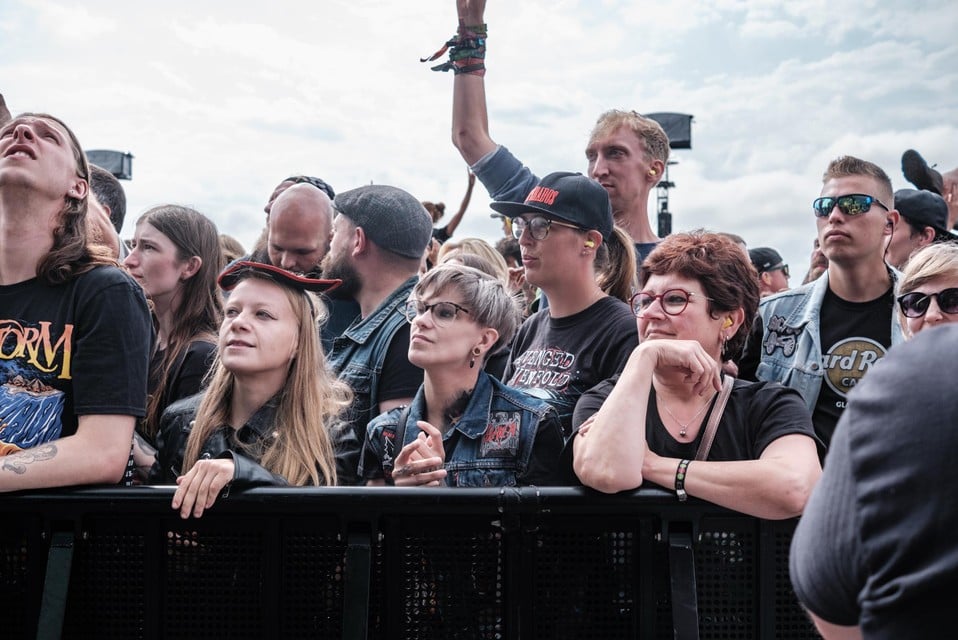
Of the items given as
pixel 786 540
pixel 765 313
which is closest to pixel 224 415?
pixel 786 540

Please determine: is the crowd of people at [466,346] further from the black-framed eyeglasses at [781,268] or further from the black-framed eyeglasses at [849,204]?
the black-framed eyeglasses at [781,268]

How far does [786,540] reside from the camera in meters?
2.20

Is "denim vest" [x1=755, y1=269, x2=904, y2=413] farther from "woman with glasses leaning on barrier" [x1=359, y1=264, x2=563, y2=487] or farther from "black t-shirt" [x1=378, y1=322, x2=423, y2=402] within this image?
"black t-shirt" [x1=378, y1=322, x2=423, y2=402]

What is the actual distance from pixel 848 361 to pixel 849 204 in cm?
71

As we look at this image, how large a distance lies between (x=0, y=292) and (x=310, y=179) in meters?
2.43

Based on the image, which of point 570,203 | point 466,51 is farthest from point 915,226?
point 466,51

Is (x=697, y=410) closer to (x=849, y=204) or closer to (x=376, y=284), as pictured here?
(x=849, y=204)

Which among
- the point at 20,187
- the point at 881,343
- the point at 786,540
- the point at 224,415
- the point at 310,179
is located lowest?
the point at 786,540

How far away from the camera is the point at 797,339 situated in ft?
11.9

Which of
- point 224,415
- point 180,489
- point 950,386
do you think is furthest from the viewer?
point 224,415

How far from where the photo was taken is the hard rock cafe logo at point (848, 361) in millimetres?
3480

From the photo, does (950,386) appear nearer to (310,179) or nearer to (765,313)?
(765,313)

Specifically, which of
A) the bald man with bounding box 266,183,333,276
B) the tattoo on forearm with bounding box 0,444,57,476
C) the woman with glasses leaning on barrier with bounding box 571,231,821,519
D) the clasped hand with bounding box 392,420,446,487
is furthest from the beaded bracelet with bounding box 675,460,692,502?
the bald man with bounding box 266,183,333,276

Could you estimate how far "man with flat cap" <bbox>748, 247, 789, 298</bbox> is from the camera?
29.8 feet
